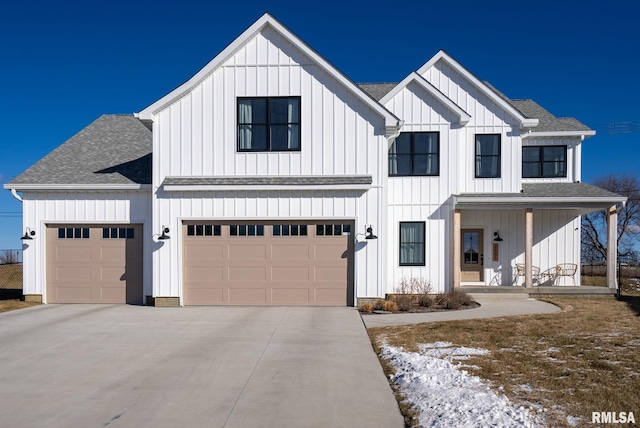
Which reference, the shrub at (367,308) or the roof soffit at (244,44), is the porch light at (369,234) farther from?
Result: the roof soffit at (244,44)

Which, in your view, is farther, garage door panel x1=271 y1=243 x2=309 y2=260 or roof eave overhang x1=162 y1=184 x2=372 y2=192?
garage door panel x1=271 y1=243 x2=309 y2=260

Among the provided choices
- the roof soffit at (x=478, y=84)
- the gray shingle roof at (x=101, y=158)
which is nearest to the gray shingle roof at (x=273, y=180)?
the gray shingle roof at (x=101, y=158)

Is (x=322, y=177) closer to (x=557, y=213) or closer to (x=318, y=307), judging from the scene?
(x=318, y=307)

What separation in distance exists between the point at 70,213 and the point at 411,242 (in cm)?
1081

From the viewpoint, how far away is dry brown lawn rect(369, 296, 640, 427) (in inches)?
241

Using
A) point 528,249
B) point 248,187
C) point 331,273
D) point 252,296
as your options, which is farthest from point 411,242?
point 248,187

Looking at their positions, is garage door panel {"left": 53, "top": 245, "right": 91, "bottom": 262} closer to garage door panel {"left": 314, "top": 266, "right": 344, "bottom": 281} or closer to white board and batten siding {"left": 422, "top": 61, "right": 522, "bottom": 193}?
garage door panel {"left": 314, "top": 266, "right": 344, "bottom": 281}

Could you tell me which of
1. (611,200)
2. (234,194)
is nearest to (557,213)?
(611,200)

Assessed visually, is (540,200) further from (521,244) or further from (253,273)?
(253,273)

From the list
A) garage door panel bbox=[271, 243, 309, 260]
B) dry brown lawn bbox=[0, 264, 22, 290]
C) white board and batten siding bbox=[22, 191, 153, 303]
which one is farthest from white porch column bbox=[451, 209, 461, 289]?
dry brown lawn bbox=[0, 264, 22, 290]

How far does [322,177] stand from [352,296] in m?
3.52

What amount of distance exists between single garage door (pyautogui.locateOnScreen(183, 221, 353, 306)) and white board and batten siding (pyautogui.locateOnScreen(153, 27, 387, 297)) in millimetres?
336

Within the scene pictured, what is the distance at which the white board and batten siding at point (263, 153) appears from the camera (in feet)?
48.3

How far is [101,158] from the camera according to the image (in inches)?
680
